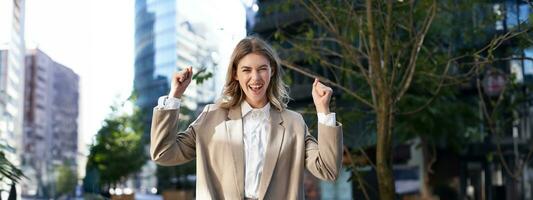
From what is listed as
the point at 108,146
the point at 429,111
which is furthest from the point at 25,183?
the point at 108,146

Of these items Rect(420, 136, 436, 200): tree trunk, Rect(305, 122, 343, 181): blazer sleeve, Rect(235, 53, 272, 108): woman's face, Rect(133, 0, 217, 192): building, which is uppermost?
Rect(133, 0, 217, 192): building

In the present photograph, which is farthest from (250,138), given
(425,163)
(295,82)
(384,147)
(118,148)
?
(118,148)

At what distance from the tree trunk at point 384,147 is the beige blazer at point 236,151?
236 cm

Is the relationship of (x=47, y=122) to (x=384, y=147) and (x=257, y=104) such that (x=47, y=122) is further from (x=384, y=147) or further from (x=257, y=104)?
(x=257, y=104)

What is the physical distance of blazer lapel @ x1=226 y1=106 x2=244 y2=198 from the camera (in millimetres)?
1471

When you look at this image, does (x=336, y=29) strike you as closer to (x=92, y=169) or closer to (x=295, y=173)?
(x=295, y=173)

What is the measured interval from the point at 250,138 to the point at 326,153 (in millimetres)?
179

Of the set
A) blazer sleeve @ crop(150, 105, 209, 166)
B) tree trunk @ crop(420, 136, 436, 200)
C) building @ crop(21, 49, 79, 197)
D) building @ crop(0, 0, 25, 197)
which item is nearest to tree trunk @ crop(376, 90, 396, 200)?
blazer sleeve @ crop(150, 105, 209, 166)

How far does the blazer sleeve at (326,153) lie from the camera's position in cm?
145

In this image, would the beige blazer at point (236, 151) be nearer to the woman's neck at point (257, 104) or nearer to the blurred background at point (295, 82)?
the woman's neck at point (257, 104)

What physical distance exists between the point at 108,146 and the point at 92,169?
10.4ft

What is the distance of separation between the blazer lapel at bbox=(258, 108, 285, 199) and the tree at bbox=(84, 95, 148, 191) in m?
8.34

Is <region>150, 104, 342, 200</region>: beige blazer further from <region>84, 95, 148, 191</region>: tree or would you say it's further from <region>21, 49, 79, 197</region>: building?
<region>84, 95, 148, 191</region>: tree

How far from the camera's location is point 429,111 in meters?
6.95
